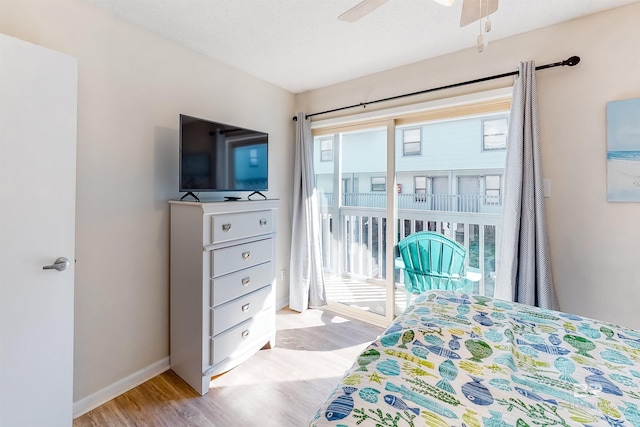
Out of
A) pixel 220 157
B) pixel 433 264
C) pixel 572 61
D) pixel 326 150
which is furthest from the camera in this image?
pixel 326 150

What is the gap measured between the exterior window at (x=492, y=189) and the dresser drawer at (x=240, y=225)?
5.92ft

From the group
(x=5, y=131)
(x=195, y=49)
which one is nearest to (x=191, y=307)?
(x=5, y=131)

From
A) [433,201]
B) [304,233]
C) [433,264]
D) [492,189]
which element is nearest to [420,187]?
[433,201]

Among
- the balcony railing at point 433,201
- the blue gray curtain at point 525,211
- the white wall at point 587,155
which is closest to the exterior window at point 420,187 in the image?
the balcony railing at point 433,201

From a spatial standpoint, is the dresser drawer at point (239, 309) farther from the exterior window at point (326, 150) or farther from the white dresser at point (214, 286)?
the exterior window at point (326, 150)

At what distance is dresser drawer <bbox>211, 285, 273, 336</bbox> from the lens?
6.49 feet

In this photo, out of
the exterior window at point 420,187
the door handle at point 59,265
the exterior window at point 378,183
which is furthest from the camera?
the exterior window at point 378,183

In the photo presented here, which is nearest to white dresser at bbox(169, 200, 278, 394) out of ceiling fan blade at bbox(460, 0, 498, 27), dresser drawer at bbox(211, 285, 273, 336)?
dresser drawer at bbox(211, 285, 273, 336)

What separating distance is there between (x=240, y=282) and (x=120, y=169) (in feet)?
3.63

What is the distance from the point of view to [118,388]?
191cm

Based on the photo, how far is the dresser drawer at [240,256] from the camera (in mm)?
1968

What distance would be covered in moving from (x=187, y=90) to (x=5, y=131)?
1.22m

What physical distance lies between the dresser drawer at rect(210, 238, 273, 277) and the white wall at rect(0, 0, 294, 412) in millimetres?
496

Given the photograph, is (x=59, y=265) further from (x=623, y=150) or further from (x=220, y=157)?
(x=623, y=150)
